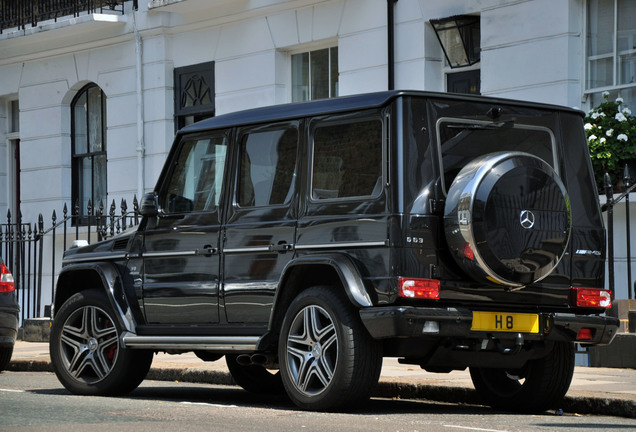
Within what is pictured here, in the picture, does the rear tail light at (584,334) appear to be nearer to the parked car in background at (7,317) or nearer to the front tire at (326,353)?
the front tire at (326,353)

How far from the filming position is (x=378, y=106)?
8.77 metres

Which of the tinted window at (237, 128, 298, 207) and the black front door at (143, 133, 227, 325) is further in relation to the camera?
the black front door at (143, 133, 227, 325)

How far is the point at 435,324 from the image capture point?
27.4 feet

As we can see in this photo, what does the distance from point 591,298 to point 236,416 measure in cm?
263

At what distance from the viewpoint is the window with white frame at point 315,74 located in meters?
18.4

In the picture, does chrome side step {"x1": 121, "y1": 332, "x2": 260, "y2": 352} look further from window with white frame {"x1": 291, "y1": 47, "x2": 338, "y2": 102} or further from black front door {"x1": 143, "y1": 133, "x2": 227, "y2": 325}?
window with white frame {"x1": 291, "y1": 47, "x2": 338, "y2": 102}

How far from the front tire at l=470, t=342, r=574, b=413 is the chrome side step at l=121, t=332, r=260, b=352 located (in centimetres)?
177

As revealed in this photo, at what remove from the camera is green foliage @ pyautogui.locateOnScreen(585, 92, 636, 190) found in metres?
14.0

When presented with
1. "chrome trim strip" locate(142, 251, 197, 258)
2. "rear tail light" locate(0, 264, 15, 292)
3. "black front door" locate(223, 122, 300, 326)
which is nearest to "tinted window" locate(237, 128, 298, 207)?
"black front door" locate(223, 122, 300, 326)

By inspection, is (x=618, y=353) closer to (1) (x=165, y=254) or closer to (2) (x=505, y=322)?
(2) (x=505, y=322)

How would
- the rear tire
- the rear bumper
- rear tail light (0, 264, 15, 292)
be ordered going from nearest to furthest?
the rear bumper
rear tail light (0, 264, 15, 292)
the rear tire

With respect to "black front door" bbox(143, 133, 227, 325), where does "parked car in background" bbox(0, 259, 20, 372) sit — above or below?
below

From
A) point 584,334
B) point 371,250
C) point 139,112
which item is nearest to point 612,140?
point 584,334

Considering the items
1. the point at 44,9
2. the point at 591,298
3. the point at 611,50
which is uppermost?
the point at 44,9
